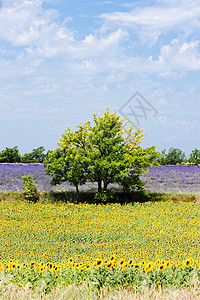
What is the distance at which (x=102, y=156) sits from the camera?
17.5 m

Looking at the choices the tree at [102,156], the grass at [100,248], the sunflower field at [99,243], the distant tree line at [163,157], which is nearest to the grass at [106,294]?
the grass at [100,248]

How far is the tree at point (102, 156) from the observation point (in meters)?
17.0

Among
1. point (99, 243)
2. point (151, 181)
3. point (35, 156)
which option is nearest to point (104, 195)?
point (151, 181)

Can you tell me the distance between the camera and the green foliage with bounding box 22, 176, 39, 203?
17.5m

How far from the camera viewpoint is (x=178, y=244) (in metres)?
9.77

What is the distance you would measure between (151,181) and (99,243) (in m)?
11.5

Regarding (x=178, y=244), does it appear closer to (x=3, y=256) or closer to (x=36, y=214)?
(x=3, y=256)

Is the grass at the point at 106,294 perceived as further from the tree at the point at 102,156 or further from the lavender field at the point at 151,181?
the lavender field at the point at 151,181

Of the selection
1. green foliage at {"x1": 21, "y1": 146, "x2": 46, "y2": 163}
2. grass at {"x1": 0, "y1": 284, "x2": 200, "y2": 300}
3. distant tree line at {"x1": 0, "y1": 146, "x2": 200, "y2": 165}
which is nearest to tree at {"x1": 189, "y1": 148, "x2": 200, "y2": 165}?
distant tree line at {"x1": 0, "y1": 146, "x2": 200, "y2": 165}

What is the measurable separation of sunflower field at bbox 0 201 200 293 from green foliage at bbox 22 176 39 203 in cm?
83

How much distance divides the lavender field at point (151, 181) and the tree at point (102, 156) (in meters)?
1.77

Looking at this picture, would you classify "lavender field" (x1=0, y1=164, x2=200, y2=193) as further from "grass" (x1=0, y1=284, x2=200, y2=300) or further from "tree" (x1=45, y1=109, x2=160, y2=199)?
"grass" (x1=0, y1=284, x2=200, y2=300)

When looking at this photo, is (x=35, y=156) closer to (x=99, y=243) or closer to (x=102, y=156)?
(x=102, y=156)

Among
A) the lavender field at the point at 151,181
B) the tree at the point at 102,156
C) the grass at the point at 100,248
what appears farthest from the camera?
the lavender field at the point at 151,181
